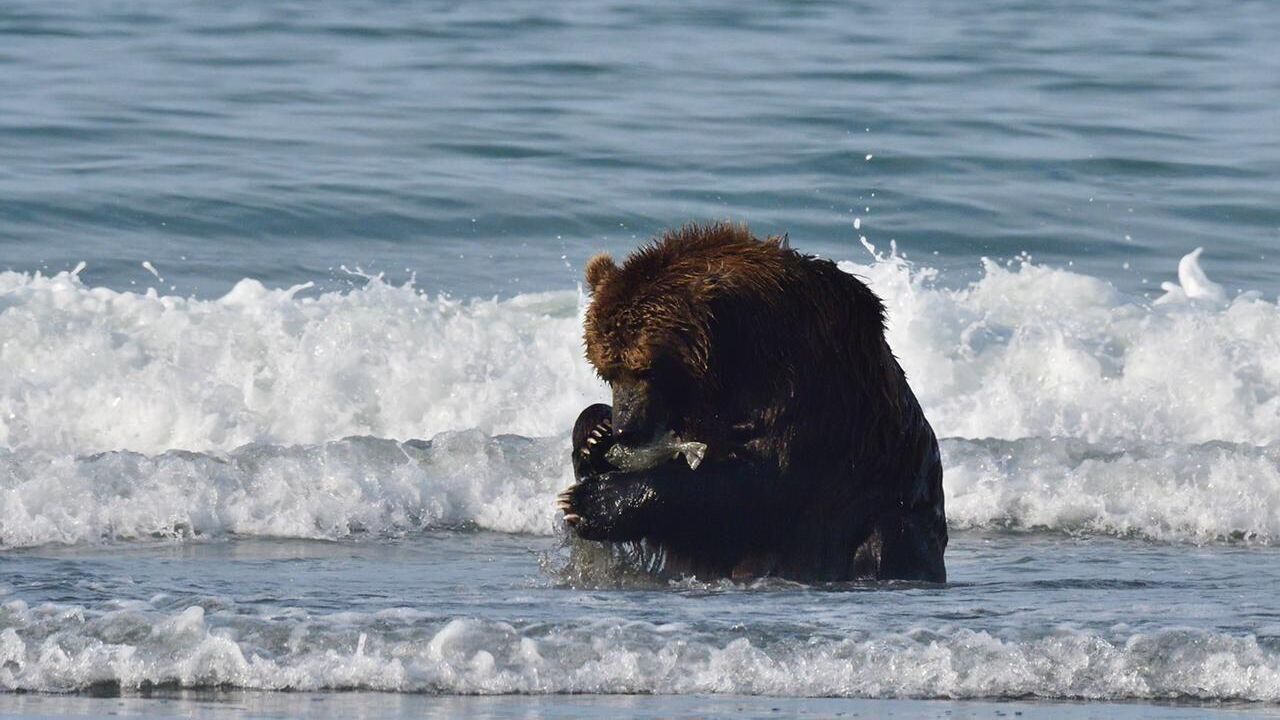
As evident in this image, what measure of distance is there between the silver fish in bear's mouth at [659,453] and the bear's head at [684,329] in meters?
0.03

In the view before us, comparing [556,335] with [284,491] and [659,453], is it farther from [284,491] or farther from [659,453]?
[659,453]

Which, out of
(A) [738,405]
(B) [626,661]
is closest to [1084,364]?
(A) [738,405]

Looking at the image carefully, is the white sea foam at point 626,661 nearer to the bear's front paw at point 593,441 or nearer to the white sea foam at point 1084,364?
the bear's front paw at point 593,441

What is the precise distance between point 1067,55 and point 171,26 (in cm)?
824

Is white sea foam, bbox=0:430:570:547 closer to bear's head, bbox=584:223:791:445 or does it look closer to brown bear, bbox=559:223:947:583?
brown bear, bbox=559:223:947:583

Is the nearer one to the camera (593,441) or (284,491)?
(593,441)

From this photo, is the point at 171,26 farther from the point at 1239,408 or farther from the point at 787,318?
the point at 787,318

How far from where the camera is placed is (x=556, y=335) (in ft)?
39.0

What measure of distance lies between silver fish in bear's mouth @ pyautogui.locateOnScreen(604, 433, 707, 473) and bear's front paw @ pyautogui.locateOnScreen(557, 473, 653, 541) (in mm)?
84

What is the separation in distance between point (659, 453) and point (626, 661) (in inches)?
39.2

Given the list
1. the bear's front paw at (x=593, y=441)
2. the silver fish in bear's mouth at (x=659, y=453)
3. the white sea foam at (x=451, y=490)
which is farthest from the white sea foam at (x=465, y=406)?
the silver fish in bear's mouth at (x=659, y=453)

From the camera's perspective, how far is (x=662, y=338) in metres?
6.46

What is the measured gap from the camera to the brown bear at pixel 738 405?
6492mm

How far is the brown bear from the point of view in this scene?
21.3ft
